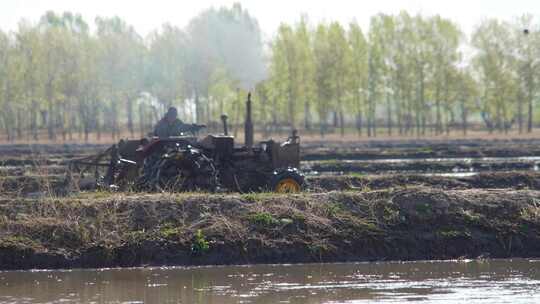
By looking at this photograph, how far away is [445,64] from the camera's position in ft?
261

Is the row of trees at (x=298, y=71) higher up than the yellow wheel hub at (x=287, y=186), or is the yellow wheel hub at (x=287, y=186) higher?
the row of trees at (x=298, y=71)

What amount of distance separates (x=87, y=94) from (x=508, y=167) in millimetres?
49748

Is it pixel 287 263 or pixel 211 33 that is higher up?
pixel 211 33

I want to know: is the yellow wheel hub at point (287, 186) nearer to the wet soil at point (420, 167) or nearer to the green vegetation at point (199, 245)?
the green vegetation at point (199, 245)

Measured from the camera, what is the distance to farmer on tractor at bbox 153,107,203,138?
25.4 meters

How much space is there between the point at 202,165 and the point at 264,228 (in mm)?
4837

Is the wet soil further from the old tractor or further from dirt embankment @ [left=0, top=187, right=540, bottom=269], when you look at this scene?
dirt embankment @ [left=0, top=187, right=540, bottom=269]

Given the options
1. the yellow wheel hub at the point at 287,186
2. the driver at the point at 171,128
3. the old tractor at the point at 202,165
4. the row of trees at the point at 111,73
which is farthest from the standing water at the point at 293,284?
the row of trees at the point at 111,73

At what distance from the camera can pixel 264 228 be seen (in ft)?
63.7

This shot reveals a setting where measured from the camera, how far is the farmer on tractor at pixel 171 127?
83.3 feet

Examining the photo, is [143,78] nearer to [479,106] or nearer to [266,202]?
[479,106]

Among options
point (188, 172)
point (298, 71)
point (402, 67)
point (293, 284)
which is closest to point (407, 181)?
point (188, 172)

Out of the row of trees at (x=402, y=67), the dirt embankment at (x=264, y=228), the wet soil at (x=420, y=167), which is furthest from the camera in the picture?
the row of trees at (x=402, y=67)

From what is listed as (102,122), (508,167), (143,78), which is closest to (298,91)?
(143,78)
